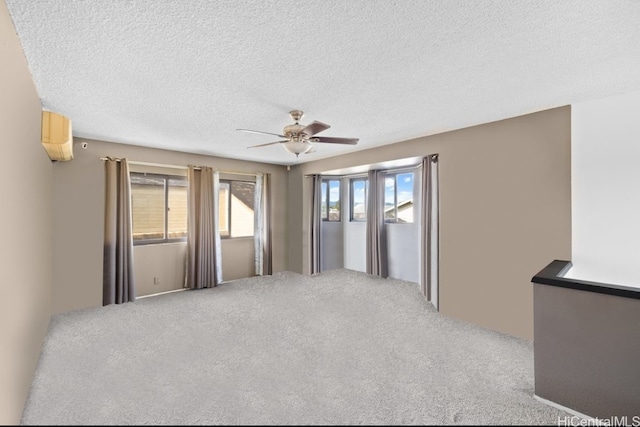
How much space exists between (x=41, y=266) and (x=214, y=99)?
7.01ft

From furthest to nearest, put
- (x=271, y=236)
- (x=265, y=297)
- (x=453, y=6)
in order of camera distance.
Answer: (x=271, y=236) < (x=265, y=297) < (x=453, y=6)

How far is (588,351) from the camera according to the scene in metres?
1.67

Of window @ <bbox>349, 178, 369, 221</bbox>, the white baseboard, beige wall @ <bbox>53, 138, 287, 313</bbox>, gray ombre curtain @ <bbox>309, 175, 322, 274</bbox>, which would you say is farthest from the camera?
window @ <bbox>349, 178, 369, 221</bbox>

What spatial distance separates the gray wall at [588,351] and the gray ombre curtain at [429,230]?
5.43 feet

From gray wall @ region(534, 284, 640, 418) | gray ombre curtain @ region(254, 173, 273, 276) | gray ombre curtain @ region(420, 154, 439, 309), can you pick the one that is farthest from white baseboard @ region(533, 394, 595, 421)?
gray ombre curtain @ region(254, 173, 273, 276)

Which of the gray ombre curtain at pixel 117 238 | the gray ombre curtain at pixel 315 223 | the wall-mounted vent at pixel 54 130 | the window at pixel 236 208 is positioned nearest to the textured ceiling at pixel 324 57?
the wall-mounted vent at pixel 54 130

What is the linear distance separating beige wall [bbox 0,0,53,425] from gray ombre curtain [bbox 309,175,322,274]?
3.71m

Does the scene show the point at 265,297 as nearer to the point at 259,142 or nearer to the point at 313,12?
the point at 259,142

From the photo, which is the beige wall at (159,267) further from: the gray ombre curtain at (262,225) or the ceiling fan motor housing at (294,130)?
the ceiling fan motor housing at (294,130)

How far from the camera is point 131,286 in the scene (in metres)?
3.79

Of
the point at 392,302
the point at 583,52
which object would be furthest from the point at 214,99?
the point at 392,302

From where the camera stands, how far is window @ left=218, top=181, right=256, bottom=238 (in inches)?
199

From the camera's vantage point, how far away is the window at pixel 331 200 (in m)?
6.02

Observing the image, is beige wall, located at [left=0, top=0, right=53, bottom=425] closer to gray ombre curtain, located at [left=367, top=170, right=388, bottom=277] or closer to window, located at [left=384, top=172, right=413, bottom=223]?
gray ombre curtain, located at [left=367, top=170, right=388, bottom=277]
